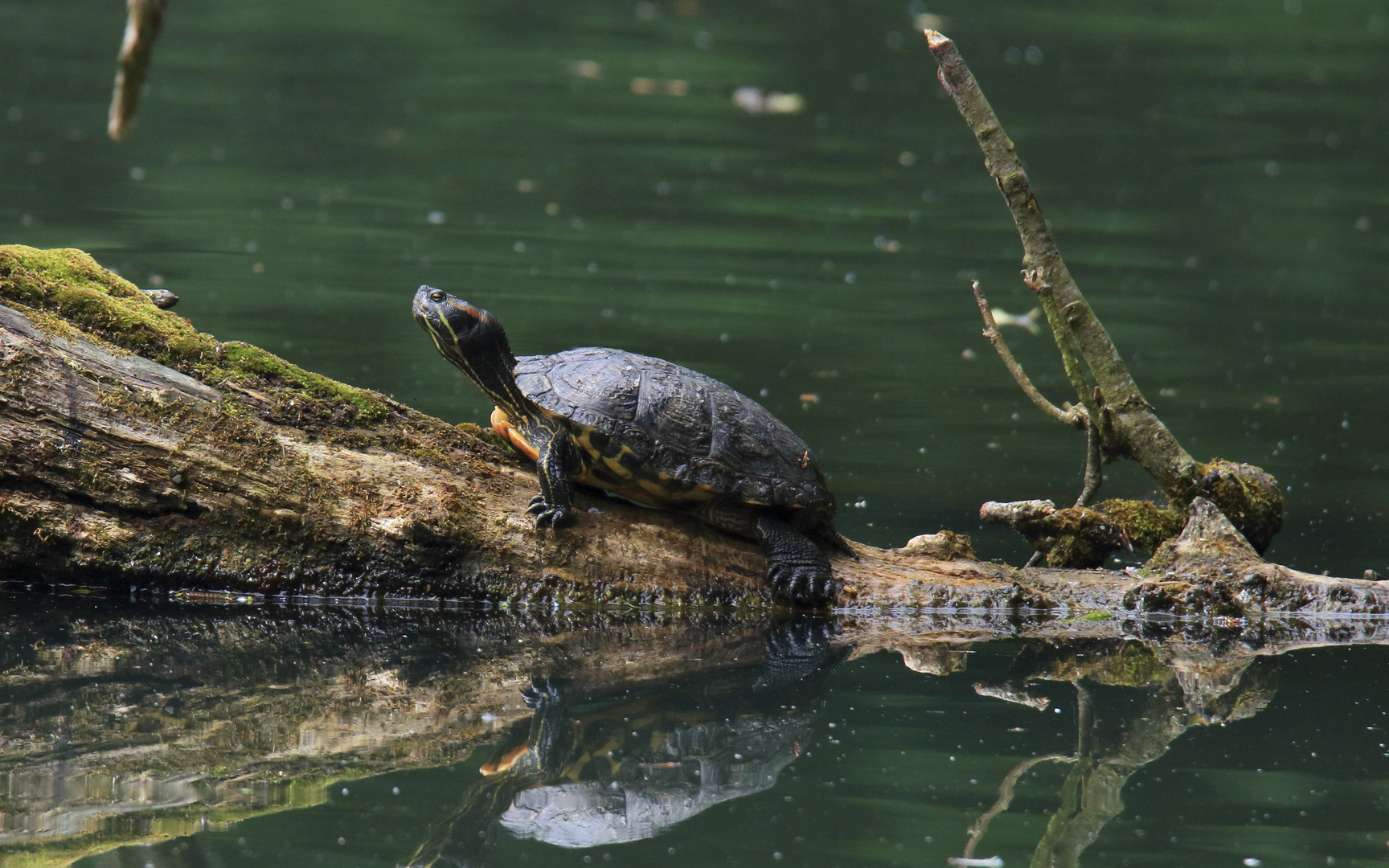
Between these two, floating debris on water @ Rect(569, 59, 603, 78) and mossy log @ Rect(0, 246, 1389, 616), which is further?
floating debris on water @ Rect(569, 59, 603, 78)

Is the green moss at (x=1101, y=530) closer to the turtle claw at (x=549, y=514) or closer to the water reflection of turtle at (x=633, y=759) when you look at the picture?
the water reflection of turtle at (x=633, y=759)

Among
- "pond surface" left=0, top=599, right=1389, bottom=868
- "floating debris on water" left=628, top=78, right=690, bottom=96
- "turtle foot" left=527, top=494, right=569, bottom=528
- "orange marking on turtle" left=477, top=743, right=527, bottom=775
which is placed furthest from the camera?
"floating debris on water" left=628, top=78, right=690, bottom=96

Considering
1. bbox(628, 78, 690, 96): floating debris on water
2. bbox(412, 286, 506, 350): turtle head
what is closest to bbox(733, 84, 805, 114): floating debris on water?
bbox(628, 78, 690, 96): floating debris on water

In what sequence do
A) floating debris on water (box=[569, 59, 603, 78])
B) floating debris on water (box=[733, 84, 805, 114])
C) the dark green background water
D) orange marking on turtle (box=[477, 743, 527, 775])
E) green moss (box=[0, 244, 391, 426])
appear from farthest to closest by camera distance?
floating debris on water (box=[569, 59, 603, 78]) → floating debris on water (box=[733, 84, 805, 114]) → the dark green background water → green moss (box=[0, 244, 391, 426]) → orange marking on turtle (box=[477, 743, 527, 775])

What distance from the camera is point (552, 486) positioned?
4.66 m

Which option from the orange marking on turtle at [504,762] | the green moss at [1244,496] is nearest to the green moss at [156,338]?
the orange marking on turtle at [504,762]

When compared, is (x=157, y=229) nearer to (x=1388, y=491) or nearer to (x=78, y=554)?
(x=78, y=554)

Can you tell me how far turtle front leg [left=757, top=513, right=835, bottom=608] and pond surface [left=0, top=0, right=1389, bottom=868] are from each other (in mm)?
158

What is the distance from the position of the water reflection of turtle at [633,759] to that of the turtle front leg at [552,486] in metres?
0.73

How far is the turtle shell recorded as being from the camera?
15.3ft

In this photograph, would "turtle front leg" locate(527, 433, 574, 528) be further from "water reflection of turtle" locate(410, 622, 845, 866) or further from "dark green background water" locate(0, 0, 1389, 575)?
"dark green background water" locate(0, 0, 1389, 575)

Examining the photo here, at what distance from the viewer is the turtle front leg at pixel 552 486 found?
15.2ft

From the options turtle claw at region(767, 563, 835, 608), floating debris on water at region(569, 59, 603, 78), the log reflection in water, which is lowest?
the log reflection in water

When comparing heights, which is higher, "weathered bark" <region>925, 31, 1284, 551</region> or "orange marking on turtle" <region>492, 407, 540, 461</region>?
"weathered bark" <region>925, 31, 1284, 551</region>
